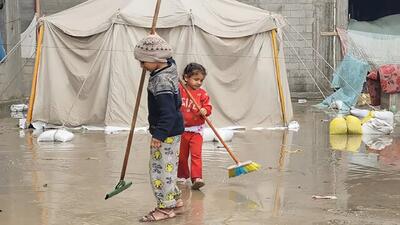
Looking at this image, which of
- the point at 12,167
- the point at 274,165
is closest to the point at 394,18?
the point at 274,165

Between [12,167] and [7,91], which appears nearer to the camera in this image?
[12,167]

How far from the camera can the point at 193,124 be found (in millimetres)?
6816

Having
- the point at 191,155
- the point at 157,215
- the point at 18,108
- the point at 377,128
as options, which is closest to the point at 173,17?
the point at 377,128

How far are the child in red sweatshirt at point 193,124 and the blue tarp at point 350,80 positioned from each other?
10.6 meters

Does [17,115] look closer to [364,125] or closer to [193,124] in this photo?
[364,125]

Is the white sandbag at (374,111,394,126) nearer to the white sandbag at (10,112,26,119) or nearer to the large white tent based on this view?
the large white tent

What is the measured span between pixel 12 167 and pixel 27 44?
40.9 feet

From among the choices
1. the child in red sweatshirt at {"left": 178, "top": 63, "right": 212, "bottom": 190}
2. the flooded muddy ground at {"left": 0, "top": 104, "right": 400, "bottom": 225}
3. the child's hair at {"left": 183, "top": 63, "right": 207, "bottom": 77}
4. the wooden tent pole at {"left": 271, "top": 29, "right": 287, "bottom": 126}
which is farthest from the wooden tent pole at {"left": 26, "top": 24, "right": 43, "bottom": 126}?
the child's hair at {"left": 183, "top": 63, "right": 207, "bottom": 77}

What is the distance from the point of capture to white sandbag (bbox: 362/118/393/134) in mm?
11594

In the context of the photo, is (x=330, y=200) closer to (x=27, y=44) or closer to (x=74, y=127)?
(x=74, y=127)

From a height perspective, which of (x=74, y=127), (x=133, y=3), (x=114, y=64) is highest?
(x=133, y=3)

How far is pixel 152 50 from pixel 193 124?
63.4 inches

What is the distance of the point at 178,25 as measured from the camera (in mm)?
12195

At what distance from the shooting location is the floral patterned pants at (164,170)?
214 inches
